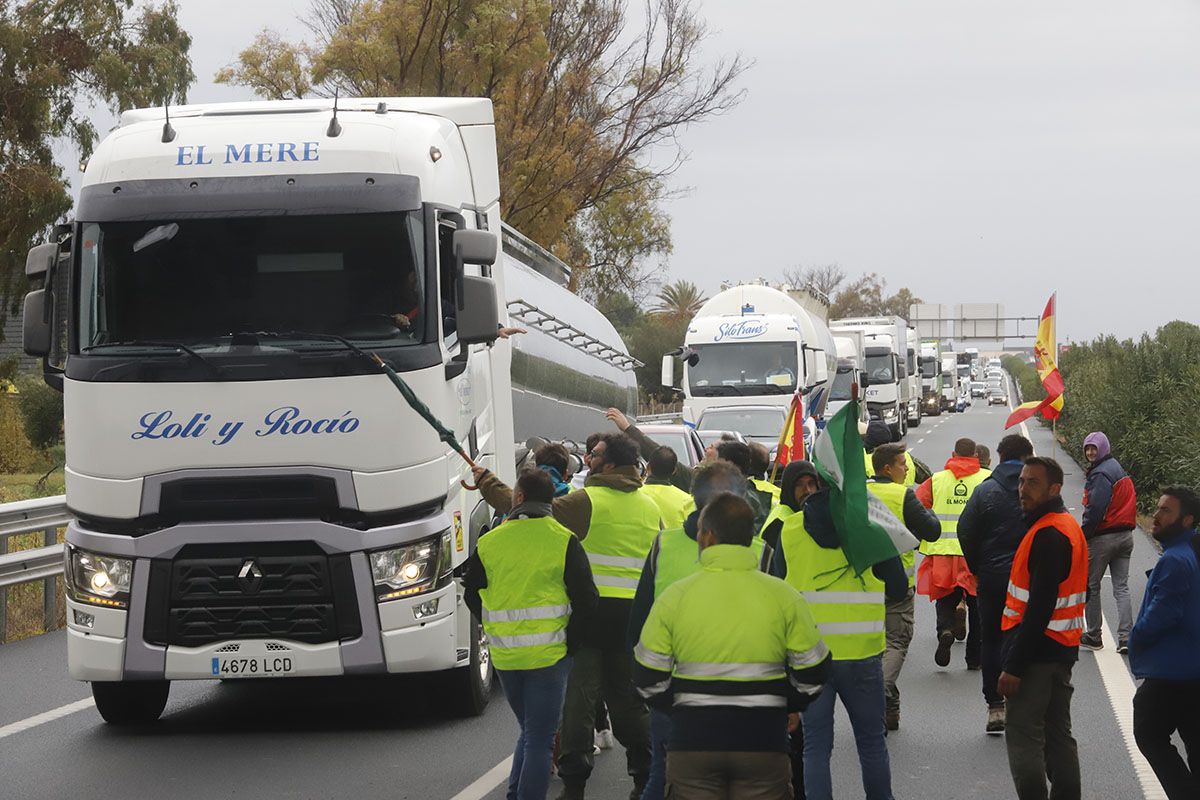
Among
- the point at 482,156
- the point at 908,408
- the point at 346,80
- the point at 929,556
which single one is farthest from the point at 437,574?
the point at 908,408

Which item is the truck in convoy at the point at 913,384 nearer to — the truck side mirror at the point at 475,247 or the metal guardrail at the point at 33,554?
the metal guardrail at the point at 33,554

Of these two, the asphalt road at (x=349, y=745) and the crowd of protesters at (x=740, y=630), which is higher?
the crowd of protesters at (x=740, y=630)

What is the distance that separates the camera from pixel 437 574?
9.69 metres

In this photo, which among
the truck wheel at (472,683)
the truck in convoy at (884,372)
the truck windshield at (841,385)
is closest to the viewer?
the truck wheel at (472,683)

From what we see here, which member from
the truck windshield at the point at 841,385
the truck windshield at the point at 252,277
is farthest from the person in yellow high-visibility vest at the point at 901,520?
the truck windshield at the point at 841,385

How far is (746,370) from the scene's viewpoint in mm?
33000

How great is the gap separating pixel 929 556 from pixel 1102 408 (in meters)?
23.6

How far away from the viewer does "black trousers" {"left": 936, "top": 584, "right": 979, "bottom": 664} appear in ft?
41.6

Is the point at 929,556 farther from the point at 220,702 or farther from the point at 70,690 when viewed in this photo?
the point at 70,690

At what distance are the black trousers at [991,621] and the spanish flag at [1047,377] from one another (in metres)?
3.61

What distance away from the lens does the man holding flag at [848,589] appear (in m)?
7.23

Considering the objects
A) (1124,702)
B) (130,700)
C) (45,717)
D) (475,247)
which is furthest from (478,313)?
(1124,702)

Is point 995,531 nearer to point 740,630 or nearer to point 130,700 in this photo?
Result: point 740,630

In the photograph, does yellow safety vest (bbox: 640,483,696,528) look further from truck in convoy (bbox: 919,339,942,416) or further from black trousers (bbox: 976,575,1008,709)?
truck in convoy (bbox: 919,339,942,416)
